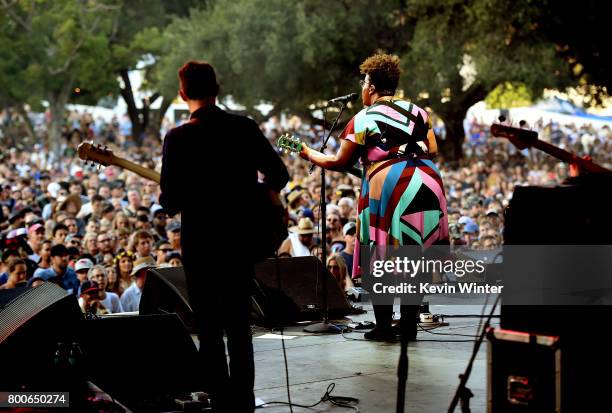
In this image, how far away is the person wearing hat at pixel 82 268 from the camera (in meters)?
10.2

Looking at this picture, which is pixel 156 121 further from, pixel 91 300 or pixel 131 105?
pixel 91 300

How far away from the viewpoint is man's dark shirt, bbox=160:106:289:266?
467 centimetres

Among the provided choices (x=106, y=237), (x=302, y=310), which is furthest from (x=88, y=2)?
(x=302, y=310)

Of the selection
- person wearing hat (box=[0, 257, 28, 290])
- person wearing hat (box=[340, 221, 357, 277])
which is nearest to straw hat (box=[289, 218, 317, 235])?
person wearing hat (box=[340, 221, 357, 277])

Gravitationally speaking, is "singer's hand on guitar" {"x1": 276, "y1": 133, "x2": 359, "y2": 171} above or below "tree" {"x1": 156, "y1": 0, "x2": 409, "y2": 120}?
below

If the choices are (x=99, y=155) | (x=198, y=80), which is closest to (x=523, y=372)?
(x=198, y=80)

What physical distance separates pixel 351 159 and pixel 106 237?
6.26 m

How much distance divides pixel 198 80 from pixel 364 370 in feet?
6.66

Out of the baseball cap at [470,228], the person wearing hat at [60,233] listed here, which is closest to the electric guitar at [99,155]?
the person wearing hat at [60,233]

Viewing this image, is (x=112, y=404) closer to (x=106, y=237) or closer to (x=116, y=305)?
(x=116, y=305)

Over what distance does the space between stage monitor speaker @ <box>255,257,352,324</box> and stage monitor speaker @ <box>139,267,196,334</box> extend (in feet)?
2.18

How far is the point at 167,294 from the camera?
23.0 ft

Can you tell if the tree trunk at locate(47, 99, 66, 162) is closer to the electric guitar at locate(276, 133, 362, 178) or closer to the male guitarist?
the electric guitar at locate(276, 133, 362, 178)

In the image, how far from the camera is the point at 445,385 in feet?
17.8
